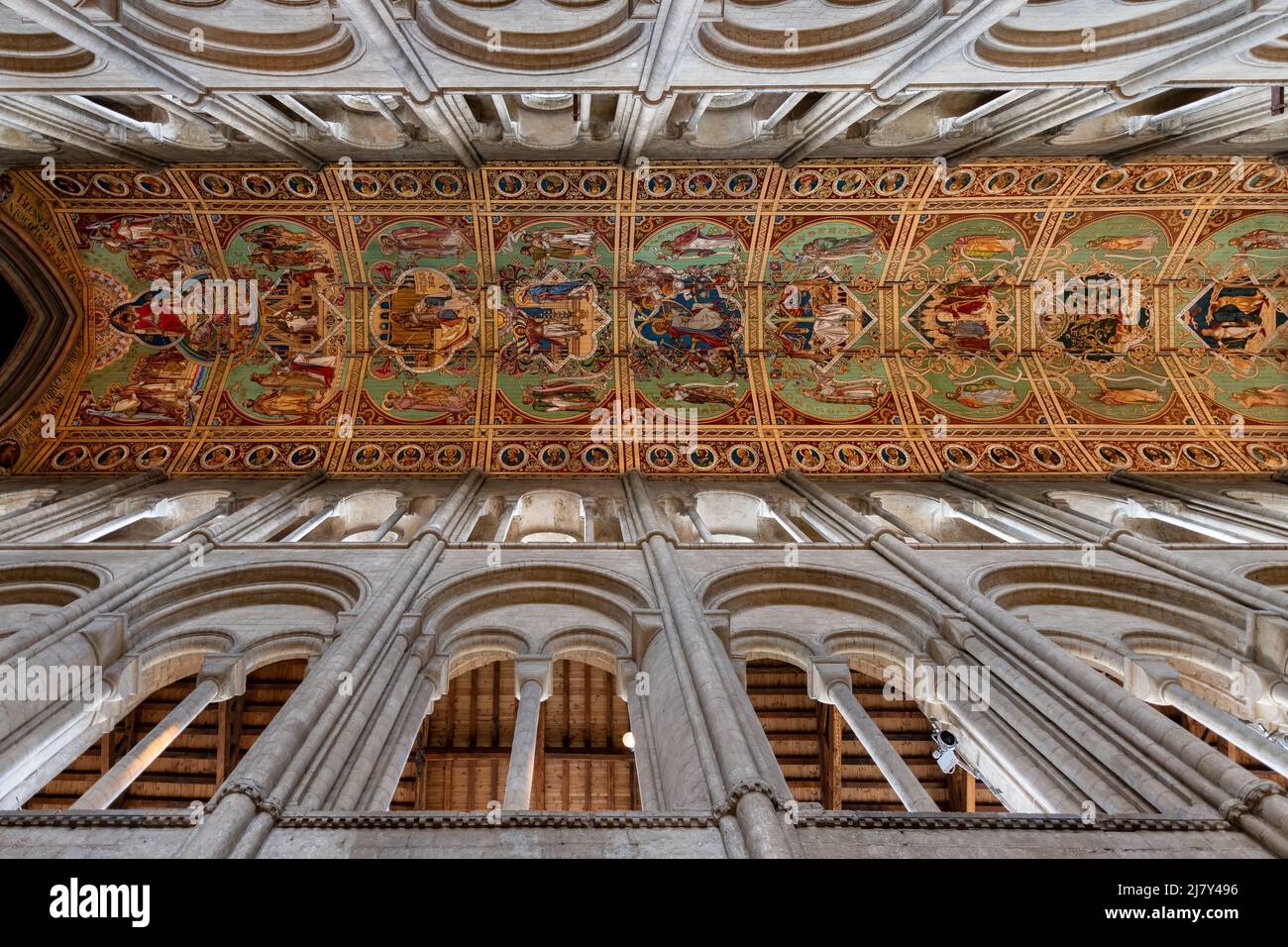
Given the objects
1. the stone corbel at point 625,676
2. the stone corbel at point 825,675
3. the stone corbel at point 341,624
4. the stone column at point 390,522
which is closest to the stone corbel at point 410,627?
the stone corbel at point 341,624

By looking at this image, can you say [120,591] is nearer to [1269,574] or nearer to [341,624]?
[341,624]

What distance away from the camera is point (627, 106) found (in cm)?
1122

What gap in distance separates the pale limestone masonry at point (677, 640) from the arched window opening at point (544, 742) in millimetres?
2669

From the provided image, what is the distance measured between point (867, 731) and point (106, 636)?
7319mm

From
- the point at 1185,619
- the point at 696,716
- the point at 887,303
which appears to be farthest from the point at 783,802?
the point at 887,303

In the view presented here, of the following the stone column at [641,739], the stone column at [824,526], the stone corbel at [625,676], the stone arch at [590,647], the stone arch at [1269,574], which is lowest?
the stone column at [641,739]

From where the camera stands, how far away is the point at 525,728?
20.7ft

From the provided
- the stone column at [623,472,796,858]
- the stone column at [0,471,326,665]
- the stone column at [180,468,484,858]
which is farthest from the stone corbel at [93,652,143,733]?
the stone column at [623,472,796,858]

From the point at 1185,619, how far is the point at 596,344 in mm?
10857

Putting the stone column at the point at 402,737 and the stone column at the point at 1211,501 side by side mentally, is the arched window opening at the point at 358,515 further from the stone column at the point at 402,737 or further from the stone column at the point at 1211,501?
the stone column at the point at 1211,501

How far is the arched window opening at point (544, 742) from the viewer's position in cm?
1267

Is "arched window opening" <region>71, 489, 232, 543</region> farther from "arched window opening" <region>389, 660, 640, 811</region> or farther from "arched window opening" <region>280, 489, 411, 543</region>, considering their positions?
"arched window opening" <region>389, 660, 640, 811</region>

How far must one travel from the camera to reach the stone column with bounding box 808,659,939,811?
17.9ft

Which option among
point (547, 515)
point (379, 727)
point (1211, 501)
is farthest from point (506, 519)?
point (1211, 501)
